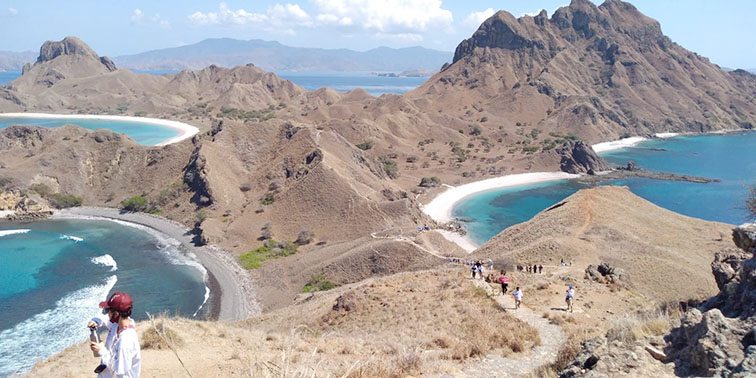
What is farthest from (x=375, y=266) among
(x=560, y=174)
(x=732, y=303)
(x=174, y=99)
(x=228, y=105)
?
(x=174, y=99)

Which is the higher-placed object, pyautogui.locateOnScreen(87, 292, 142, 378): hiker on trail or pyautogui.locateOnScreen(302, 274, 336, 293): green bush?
pyautogui.locateOnScreen(87, 292, 142, 378): hiker on trail

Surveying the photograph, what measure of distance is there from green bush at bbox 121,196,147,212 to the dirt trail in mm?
55860

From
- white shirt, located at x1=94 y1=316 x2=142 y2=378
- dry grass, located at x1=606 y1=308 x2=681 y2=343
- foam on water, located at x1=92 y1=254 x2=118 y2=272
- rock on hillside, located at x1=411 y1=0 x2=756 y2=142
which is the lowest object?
foam on water, located at x1=92 y1=254 x2=118 y2=272

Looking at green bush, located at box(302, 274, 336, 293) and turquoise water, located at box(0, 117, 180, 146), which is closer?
green bush, located at box(302, 274, 336, 293)

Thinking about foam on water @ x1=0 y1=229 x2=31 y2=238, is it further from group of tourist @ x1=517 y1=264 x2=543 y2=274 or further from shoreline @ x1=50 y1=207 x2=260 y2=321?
group of tourist @ x1=517 y1=264 x2=543 y2=274

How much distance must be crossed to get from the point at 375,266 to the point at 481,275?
14679 mm

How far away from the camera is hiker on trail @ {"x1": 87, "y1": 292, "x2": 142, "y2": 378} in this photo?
6503 mm

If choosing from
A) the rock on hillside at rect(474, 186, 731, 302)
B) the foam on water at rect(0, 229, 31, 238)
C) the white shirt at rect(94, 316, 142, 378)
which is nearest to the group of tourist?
the rock on hillside at rect(474, 186, 731, 302)

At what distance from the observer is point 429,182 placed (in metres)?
80.0

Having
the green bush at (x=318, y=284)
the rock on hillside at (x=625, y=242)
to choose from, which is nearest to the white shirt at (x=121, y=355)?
the rock on hillside at (x=625, y=242)

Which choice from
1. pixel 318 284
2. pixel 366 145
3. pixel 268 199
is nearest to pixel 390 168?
pixel 366 145

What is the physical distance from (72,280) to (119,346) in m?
42.2

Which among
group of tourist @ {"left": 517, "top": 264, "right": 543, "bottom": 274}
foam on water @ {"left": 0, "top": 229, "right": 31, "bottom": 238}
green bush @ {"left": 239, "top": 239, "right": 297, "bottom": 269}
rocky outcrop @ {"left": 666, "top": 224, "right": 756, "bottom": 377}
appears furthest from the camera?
foam on water @ {"left": 0, "top": 229, "right": 31, "bottom": 238}

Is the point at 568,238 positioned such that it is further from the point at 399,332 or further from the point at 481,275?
the point at 399,332
